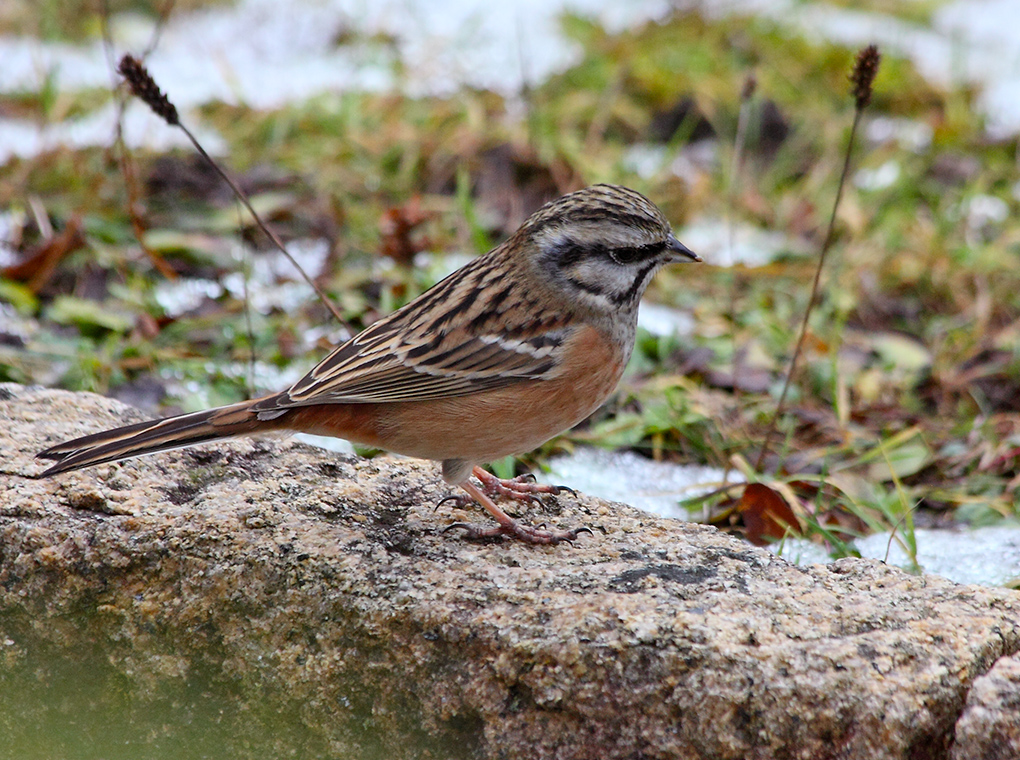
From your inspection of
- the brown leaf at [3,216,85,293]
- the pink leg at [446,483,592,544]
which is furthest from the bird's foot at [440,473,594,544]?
the brown leaf at [3,216,85,293]

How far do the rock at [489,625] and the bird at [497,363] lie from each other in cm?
24

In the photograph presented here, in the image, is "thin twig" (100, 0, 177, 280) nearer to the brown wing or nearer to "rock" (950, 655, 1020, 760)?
the brown wing

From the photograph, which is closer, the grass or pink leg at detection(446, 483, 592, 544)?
pink leg at detection(446, 483, 592, 544)

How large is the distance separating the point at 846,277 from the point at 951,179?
1905mm

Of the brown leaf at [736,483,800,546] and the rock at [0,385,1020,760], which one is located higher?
the brown leaf at [736,483,800,546]

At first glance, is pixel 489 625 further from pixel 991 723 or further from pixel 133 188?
pixel 133 188

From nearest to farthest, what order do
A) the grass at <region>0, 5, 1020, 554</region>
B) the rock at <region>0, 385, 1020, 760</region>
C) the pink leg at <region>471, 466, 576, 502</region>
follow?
the rock at <region>0, 385, 1020, 760</region>, the pink leg at <region>471, 466, 576, 502</region>, the grass at <region>0, 5, 1020, 554</region>

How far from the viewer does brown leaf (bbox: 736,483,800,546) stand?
15.3 ft

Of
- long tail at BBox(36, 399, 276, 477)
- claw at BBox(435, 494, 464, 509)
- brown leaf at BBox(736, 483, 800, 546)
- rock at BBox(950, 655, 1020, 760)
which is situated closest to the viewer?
rock at BBox(950, 655, 1020, 760)

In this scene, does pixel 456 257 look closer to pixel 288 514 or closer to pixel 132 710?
pixel 288 514

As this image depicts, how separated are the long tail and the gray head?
129cm

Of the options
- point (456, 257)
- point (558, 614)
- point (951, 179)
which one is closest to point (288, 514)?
point (558, 614)

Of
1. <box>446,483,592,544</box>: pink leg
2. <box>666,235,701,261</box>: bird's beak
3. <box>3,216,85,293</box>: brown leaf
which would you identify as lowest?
<box>446,483,592,544</box>: pink leg

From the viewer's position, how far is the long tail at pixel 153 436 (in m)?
3.47
